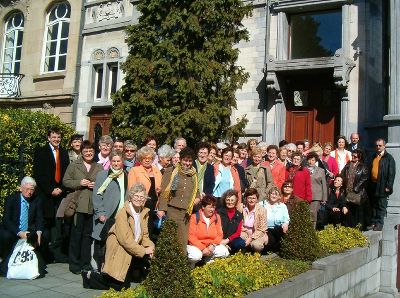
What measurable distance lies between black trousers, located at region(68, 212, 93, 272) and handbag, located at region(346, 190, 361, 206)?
5215mm

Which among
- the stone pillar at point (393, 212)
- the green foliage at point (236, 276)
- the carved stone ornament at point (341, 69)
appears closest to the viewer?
the green foliage at point (236, 276)

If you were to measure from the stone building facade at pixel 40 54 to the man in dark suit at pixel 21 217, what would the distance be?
12305mm

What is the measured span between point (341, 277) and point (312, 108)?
7.54m

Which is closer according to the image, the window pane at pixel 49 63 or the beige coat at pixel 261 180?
the beige coat at pixel 261 180

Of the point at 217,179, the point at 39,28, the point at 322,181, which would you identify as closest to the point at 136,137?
the point at 217,179

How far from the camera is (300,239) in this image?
24.1 ft

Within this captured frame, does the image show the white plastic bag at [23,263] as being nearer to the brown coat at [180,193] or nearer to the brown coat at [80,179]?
the brown coat at [80,179]

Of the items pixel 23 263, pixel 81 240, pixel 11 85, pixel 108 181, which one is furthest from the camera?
pixel 11 85

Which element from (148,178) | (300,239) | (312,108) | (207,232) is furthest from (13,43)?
(300,239)

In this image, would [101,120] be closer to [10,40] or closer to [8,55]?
[8,55]

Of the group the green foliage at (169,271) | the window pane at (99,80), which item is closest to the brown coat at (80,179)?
the green foliage at (169,271)

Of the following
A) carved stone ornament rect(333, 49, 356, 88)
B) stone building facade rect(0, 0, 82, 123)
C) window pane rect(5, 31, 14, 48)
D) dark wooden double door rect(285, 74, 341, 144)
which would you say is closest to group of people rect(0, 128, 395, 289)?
carved stone ornament rect(333, 49, 356, 88)

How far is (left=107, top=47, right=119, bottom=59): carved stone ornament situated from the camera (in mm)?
17858

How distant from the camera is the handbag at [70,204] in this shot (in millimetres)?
7434
